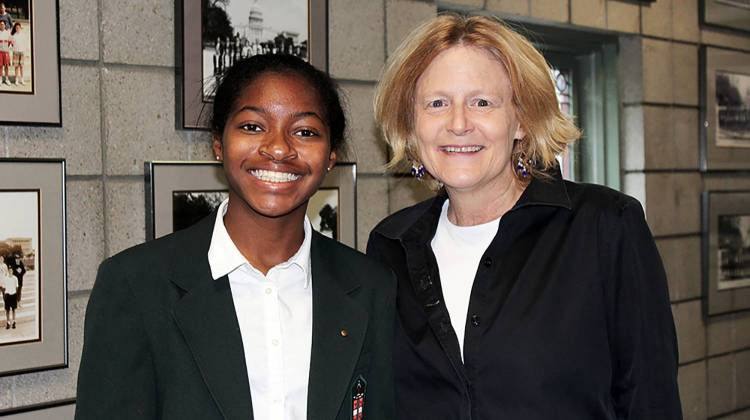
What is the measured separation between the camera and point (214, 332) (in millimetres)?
1417

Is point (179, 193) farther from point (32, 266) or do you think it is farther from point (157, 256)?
point (157, 256)

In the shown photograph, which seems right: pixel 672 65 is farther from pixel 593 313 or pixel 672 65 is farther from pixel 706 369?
pixel 593 313

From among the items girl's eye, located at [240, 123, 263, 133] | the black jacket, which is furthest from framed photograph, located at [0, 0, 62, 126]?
the black jacket

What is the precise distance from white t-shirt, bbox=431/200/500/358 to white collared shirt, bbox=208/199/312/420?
1.00 ft

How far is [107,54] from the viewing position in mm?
1994

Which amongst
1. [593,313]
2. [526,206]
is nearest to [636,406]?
[593,313]

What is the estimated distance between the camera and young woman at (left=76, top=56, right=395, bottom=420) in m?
1.38

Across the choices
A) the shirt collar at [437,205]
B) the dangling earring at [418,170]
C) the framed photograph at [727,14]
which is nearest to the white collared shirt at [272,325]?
the shirt collar at [437,205]

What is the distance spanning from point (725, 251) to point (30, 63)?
3155 mm

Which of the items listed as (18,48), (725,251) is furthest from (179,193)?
(725,251)

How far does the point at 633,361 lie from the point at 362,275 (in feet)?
1.80

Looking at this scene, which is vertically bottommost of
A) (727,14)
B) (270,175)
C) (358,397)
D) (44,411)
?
(44,411)

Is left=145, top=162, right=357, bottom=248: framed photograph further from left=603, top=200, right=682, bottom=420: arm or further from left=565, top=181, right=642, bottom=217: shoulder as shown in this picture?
left=603, top=200, right=682, bottom=420: arm

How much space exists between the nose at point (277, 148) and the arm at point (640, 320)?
64 centimetres
